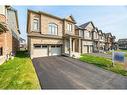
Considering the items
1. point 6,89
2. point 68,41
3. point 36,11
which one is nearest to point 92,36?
point 68,41

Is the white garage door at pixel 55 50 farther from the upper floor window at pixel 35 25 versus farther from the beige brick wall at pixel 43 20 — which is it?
the upper floor window at pixel 35 25

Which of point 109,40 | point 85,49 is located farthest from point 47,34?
point 109,40

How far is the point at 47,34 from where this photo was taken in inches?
939

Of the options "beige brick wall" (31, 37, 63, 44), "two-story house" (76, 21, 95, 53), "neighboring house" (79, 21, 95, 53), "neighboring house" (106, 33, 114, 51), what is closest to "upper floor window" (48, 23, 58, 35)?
"beige brick wall" (31, 37, 63, 44)

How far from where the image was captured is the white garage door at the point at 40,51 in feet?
71.8

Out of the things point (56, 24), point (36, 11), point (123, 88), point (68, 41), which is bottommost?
point (123, 88)

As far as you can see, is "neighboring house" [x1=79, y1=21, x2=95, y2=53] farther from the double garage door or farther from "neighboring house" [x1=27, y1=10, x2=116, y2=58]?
the double garage door

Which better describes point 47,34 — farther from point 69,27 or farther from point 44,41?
point 69,27

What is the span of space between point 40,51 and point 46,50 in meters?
1.41

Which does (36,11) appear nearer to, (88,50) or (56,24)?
(56,24)

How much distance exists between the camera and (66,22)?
27594 mm

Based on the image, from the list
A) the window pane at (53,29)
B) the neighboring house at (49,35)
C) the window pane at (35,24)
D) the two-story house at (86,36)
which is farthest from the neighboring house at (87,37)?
the window pane at (35,24)

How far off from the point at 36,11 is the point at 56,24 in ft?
16.3
